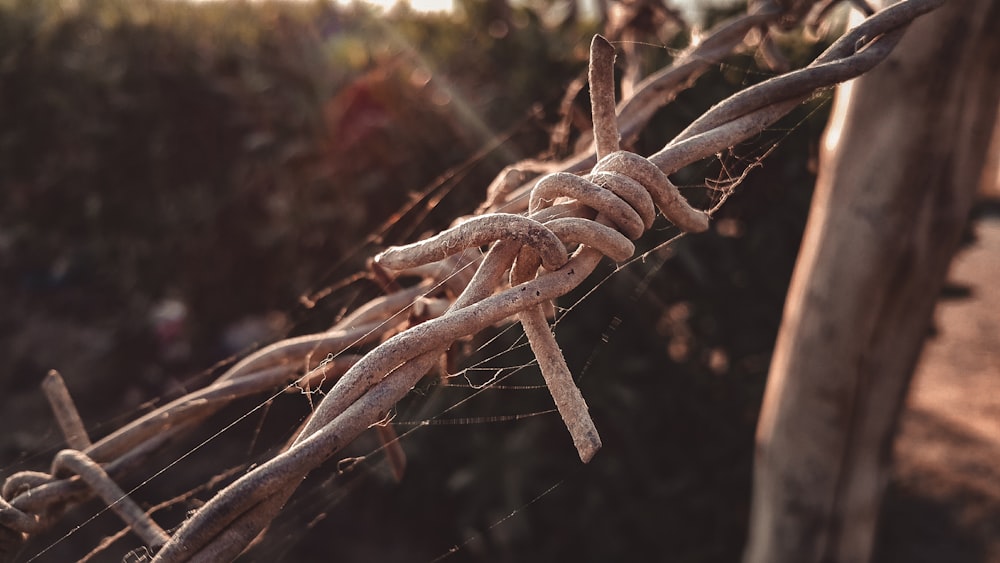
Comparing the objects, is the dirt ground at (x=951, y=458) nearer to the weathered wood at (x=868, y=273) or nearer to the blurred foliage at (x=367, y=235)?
the weathered wood at (x=868, y=273)

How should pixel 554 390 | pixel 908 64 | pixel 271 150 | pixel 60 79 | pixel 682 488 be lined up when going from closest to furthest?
pixel 554 390, pixel 908 64, pixel 682 488, pixel 271 150, pixel 60 79

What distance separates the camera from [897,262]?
1.26 metres

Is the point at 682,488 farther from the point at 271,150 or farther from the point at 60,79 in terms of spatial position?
the point at 60,79

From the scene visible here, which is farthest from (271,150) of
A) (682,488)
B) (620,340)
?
(682,488)

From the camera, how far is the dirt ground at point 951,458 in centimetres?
270

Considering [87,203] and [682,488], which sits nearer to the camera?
[682,488]

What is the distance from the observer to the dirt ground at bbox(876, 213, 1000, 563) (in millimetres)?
2701

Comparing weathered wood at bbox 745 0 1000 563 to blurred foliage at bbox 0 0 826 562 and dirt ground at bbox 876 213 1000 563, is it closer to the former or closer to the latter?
blurred foliage at bbox 0 0 826 562

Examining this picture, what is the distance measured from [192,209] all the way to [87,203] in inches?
29.3

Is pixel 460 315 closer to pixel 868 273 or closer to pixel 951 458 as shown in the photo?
pixel 868 273

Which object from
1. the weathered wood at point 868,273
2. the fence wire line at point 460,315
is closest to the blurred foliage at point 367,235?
the weathered wood at point 868,273

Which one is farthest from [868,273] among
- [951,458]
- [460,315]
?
[951,458]

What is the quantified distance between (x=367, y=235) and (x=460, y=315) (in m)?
2.52

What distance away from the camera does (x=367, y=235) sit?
298cm
